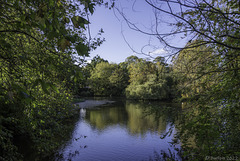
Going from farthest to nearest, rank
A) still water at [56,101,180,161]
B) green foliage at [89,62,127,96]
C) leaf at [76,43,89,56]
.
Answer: green foliage at [89,62,127,96] → still water at [56,101,180,161] → leaf at [76,43,89,56]

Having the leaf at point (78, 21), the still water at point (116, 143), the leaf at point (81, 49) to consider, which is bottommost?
the still water at point (116, 143)

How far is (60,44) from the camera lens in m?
1.77

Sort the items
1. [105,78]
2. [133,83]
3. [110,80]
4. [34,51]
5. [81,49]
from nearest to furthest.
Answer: [81,49] < [34,51] < [133,83] < [110,80] < [105,78]

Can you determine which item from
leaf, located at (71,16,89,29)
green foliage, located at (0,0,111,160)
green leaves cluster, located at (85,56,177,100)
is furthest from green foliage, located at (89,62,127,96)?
leaf, located at (71,16,89,29)

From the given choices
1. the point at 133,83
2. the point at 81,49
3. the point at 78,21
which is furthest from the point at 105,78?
the point at 81,49

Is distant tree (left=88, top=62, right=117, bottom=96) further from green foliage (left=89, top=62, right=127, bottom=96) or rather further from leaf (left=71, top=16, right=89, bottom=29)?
leaf (left=71, top=16, right=89, bottom=29)

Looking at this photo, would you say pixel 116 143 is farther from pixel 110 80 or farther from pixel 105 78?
pixel 105 78

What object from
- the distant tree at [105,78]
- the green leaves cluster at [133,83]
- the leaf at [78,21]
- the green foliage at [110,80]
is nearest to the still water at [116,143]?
the green leaves cluster at [133,83]

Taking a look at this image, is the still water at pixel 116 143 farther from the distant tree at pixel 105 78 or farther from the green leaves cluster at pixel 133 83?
the distant tree at pixel 105 78

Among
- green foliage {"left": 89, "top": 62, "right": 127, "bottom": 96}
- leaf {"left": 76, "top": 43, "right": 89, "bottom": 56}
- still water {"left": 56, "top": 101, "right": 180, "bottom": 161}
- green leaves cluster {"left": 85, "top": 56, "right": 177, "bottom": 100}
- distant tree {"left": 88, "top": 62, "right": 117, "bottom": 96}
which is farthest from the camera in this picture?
distant tree {"left": 88, "top": 62, "right": 117, "bottom": 96}

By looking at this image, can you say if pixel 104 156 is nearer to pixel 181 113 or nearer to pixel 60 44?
pixel 181 113

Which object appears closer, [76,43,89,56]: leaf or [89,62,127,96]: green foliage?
[76,43,89,56]: leaf

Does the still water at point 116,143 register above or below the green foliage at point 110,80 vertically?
below

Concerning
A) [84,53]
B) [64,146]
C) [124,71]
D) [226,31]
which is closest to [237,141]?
[226,31]
